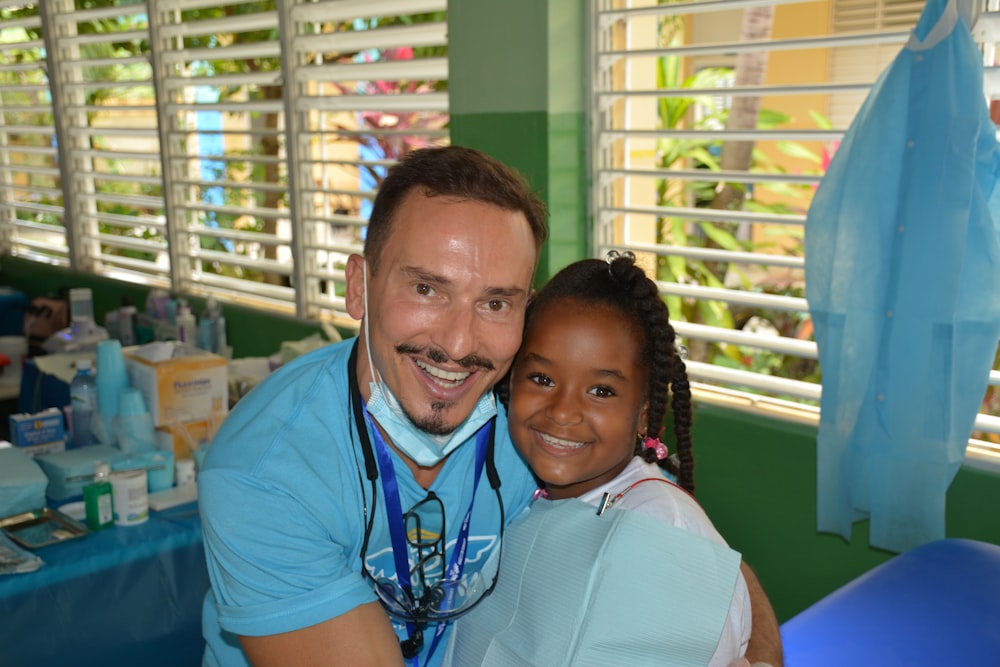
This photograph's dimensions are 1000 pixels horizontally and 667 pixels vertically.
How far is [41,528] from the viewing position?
2307mm

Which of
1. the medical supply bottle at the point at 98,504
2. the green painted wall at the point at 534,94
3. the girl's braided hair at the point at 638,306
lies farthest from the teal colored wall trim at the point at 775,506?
the medical supply bottle at the point at 98,504

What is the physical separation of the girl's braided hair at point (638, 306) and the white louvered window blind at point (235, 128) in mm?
1947

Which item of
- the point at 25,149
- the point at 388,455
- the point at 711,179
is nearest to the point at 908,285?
the point at 711,179

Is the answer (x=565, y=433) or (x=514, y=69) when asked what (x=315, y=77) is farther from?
(x=565, y=433)

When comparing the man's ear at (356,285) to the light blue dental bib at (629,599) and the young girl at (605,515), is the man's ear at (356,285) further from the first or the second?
the light blue dental bib at (629,599)

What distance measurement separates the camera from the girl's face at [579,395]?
1.60m

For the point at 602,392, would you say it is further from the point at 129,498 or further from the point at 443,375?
the point at 129,498

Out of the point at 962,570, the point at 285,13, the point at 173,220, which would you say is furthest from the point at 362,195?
the point at 962,570

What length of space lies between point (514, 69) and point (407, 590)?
2050 mm

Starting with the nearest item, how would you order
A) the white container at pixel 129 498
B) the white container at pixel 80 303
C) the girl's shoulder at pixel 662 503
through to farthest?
1. the girl's shoulder at pixel 662 503
2. the white container at pixel 129 498
3. the white container at pixel 80 303

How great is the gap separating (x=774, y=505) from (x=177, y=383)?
5.97 ft

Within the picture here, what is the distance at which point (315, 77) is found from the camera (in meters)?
3.91

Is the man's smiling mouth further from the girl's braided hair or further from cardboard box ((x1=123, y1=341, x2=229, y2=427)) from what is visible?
cardboard box ((x1=123, y1=341, x2=229, y2=427))

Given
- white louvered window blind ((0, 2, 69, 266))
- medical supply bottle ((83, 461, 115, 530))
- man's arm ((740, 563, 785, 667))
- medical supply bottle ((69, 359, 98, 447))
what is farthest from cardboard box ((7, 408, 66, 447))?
white louvered window blind ((0, 2, 69, 266))
